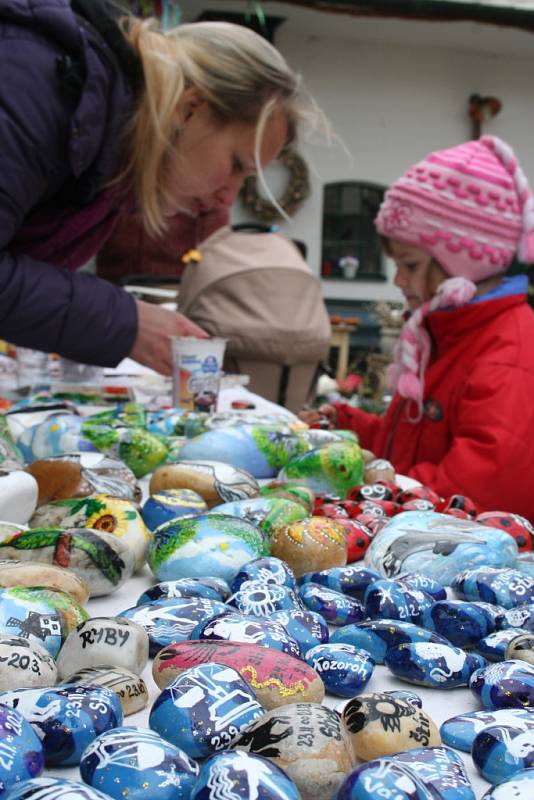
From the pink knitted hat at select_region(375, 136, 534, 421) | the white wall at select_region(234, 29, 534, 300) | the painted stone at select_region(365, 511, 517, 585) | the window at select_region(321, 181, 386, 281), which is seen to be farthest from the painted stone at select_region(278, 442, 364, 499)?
the window at select_region(321, 181, 386, 281)

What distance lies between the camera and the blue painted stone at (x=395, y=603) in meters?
0.63

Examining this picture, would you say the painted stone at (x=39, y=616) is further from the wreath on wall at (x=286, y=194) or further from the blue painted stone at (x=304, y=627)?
the wreath on wall at (x=286, y=194)

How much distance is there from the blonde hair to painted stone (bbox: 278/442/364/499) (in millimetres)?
703

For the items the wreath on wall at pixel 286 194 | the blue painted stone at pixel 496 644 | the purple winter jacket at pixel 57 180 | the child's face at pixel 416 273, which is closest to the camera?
the blue painted stone at pixel 496 644

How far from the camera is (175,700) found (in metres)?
0.45

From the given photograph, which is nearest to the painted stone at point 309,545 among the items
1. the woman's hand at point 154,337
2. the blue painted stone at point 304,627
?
the blue painted stone at point 304,627

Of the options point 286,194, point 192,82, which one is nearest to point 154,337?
point 192,82

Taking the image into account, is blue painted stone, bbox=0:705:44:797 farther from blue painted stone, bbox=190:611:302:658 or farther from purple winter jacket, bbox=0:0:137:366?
purple winter jacket, bbox=0:0:137:366

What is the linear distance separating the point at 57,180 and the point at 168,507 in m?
0.77

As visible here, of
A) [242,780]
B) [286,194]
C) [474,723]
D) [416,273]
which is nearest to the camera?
[242,780]

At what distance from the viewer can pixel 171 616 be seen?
58cm

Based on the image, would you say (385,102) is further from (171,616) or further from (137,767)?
(137,767)

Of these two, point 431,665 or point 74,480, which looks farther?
point 74,480

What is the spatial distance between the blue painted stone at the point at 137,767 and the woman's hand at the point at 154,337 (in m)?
1.19
